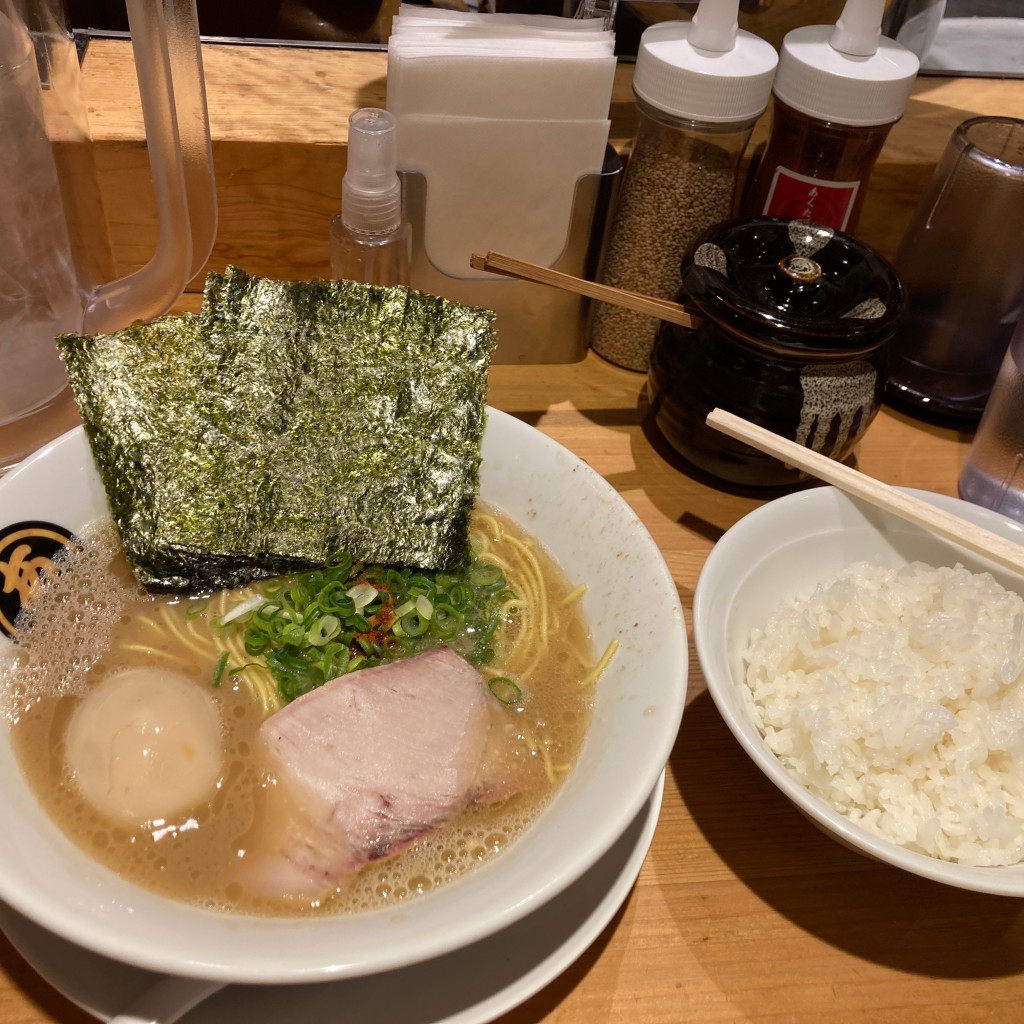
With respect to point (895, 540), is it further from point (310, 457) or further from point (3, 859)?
point (3, 859)

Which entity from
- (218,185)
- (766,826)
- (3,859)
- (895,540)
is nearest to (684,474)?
(895,540)

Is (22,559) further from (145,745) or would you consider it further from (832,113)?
(832,113)

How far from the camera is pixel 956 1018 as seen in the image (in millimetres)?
862

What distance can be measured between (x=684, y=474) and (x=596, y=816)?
0.75m

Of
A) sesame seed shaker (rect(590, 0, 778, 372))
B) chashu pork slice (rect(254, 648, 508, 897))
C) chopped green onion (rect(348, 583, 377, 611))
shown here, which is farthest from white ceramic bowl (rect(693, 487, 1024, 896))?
sesame seed shaker (rect(590, 0, 778, 372))

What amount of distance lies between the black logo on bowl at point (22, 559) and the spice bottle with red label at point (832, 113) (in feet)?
3.68

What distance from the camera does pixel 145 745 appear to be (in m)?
0.88

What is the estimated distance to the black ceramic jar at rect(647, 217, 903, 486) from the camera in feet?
3.72

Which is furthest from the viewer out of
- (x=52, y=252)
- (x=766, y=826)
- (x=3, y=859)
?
(x=52, y=252)

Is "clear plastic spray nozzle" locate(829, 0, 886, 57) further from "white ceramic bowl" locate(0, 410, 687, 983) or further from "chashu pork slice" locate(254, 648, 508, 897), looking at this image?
"chashu pork slice" locate(254, 648, 508, 897)

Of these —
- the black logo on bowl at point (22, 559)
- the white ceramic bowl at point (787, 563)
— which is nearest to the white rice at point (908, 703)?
the white ceramic bowl at point (787, 563)

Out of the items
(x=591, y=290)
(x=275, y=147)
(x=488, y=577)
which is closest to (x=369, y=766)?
(x=488, y=577)

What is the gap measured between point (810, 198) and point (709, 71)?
0.27m

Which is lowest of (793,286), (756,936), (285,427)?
(756,936)
